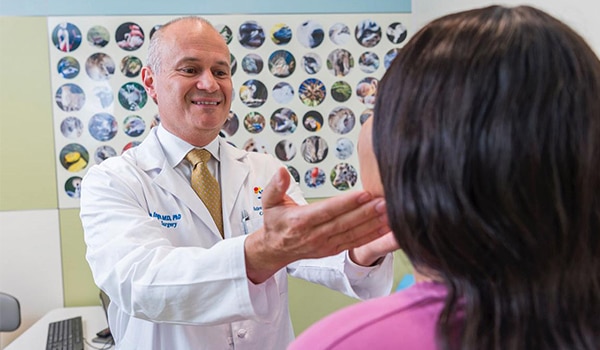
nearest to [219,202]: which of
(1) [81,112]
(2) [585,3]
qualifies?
(2) [585,3]

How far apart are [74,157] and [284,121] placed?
1040 mm

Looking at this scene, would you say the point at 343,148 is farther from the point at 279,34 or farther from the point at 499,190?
the point at 499,190

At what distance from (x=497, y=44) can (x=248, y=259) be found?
0.58 metres

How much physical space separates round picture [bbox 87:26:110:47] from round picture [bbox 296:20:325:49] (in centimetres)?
94

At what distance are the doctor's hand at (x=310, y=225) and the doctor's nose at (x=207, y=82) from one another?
65cm

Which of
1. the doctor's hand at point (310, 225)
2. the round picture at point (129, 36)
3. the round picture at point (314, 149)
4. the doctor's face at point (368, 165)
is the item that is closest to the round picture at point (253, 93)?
the round picture at point (314, 149)

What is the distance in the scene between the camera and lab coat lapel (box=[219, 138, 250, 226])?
4.62 feet

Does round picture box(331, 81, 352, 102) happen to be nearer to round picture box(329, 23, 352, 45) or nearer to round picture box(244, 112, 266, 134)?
round picture box(329, 23, 352, 45)

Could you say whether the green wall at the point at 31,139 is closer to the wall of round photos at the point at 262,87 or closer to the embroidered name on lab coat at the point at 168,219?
the wall of round photos at the point at 262,87

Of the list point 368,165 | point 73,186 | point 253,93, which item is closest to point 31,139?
point 73,186

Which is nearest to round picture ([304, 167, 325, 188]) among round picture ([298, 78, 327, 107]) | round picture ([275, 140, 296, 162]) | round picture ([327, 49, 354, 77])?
round picture ([275, 140, 296, 162])

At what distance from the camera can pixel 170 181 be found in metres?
1.34

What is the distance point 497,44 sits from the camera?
1.61 feet

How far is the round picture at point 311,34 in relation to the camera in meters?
2.45
